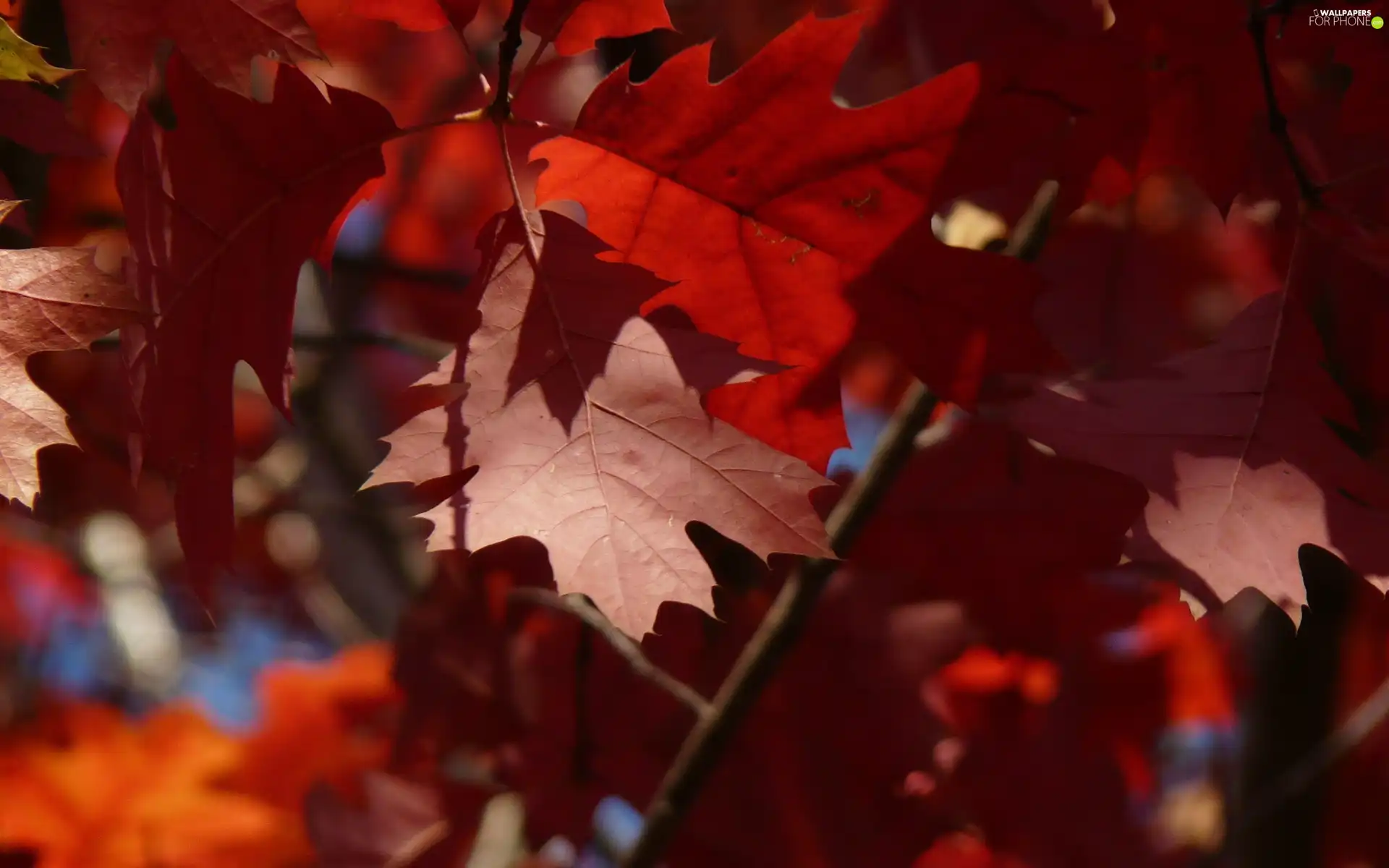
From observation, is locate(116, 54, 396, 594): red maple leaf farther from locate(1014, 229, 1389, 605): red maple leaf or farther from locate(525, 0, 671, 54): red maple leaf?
locate(1014, 229, 1389, 605): red maple leaf

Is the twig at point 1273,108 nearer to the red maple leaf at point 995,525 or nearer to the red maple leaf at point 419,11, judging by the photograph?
the red maple leaf at point 995,525

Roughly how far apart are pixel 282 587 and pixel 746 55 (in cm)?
210

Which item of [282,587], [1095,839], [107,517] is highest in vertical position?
[1095,839]

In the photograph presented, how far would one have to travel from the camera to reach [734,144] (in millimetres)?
554

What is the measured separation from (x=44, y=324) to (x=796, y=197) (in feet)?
1.31

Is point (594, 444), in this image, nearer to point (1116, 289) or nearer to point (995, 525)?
point (995, 525)

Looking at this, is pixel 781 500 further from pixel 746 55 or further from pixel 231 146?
pixel 746 55

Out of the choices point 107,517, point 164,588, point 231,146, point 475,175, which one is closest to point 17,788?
point 107,517

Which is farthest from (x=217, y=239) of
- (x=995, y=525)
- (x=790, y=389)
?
(x=995, y=525)

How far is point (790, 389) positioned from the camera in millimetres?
608

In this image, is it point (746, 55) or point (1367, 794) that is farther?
point (1367, 794)

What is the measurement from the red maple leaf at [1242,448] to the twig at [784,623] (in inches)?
6.5

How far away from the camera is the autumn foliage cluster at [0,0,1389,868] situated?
1.76 ft

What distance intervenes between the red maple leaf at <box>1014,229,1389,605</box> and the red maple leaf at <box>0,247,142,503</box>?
1.61 feet
